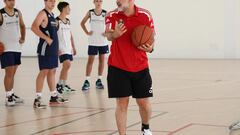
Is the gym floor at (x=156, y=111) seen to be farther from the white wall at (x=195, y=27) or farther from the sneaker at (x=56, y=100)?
the white wall at (x=195, y=27)

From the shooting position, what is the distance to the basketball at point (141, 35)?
4.53m

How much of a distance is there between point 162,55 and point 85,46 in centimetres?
352

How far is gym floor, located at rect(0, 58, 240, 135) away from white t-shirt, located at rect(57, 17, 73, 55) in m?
0.92

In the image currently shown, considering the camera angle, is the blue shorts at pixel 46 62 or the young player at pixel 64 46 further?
the young player at pixel 64 46

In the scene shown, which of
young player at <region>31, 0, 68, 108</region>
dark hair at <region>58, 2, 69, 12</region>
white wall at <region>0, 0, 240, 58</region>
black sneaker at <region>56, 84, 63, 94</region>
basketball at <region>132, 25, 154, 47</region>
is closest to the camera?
basketball at <region>132, 25, 154, 47</region>

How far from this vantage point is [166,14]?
17.3 meters

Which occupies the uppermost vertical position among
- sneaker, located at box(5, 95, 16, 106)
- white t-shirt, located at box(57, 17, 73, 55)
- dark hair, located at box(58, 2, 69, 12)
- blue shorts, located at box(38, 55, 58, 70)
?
dark hair, located at box(58, 2, 69, 12)

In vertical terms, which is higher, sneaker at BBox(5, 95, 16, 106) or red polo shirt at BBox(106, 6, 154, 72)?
red polo shirt at BBox(106, 6, 154, 72)

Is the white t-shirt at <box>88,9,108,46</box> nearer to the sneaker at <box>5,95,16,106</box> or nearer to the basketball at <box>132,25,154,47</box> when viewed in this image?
the sneaker at <box>5,95,16,106</box>

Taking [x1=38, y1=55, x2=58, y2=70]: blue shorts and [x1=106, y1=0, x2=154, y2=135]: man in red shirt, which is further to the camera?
[x1=38, y1=55, x2=58, y2=70]: blue shorts

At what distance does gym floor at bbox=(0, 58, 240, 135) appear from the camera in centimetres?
564

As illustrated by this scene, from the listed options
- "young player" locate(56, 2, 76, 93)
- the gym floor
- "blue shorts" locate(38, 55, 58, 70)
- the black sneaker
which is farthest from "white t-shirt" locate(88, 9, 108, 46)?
"blue shorts" locate(38, 55, 58, 70)

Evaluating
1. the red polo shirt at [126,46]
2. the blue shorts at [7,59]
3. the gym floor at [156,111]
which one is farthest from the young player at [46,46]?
the red polo shirt at [126,46]

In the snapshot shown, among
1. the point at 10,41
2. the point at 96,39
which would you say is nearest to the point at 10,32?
the point at 10,41
